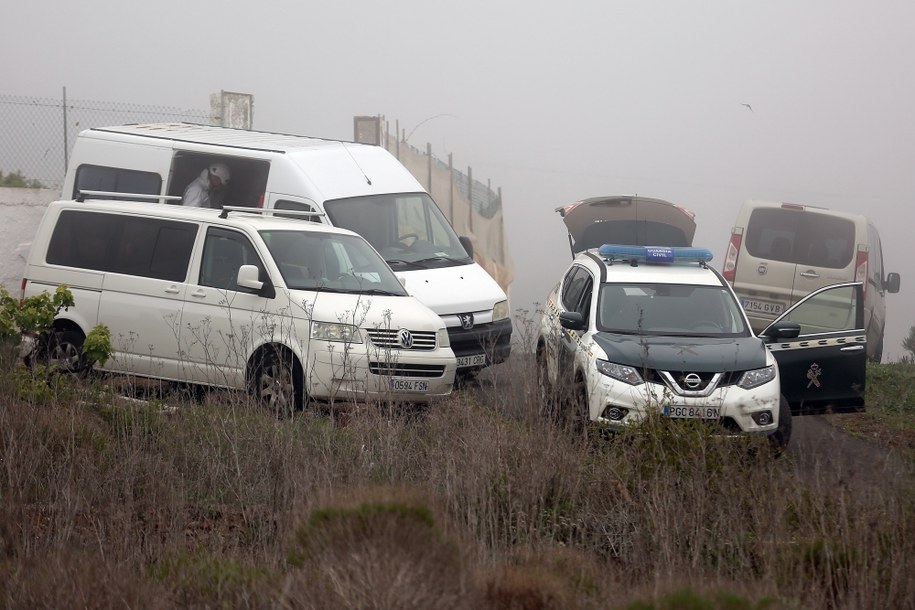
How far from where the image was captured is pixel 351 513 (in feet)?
13.5

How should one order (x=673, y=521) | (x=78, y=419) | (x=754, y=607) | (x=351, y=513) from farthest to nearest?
(x=78, y=419), (x=673, y=521), (x=351, y=513), (x=754, y=607)

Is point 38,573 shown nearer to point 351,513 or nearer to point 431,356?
point 351,513

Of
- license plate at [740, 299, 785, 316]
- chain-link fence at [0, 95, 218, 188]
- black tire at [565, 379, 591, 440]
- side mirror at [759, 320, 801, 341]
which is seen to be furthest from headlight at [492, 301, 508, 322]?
chain-link fence at [0, 95, 218, 188]

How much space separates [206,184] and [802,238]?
805 centimetres

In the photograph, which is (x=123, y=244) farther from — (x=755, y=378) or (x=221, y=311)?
(x=755, y=378)

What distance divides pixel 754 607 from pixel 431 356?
600cm

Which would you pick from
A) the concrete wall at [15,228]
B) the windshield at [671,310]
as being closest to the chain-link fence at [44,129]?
the concrete wall at [15,228]

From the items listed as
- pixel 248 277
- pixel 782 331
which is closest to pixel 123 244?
pixel 248 277

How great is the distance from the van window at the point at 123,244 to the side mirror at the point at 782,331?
16.8 feet

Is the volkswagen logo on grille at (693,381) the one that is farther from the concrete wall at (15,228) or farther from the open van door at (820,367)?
the concrete wall at (15,228)

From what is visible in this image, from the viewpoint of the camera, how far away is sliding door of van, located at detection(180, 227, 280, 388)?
30.7 feet

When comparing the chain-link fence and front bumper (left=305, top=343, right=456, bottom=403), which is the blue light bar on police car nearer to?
front bumper (left=305, top=343, right=456, bottom=403)

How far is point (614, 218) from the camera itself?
15.4 m

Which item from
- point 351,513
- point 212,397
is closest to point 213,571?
point 351,513
